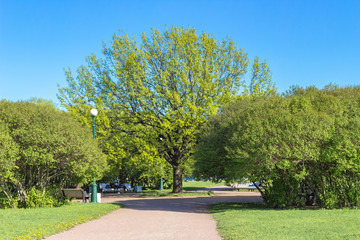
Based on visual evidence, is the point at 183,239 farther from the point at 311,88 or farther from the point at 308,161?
the point at 311,88

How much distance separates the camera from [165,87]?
26.4 meters

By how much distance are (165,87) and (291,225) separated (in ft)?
55.9

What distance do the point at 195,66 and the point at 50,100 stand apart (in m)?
43.7

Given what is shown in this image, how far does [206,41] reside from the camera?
26.8 meters

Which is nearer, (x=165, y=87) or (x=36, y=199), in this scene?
(x=36, y=199)

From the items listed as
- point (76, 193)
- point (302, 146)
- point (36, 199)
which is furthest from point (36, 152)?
point (302, 146)

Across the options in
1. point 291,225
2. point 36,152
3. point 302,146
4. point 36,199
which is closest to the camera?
point 291,225

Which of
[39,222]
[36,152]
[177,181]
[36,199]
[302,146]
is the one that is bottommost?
[39,222]

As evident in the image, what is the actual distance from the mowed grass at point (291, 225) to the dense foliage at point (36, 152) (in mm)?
7425

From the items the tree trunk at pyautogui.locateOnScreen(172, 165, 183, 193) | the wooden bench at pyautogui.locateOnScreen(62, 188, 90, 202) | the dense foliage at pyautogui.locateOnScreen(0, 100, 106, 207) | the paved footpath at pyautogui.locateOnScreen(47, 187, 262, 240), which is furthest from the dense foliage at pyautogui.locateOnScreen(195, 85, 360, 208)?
the tree trunk at pyautogui.locateOnScreen(172, 165, 183, 193)

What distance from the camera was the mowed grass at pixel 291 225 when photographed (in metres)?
9.25

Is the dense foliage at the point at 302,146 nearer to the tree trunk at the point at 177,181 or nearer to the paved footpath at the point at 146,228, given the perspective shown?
the paved footpath at the point at 146,228

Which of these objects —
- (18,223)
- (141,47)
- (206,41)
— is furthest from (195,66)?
(18,223)

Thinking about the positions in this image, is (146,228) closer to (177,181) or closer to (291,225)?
(291,225)
